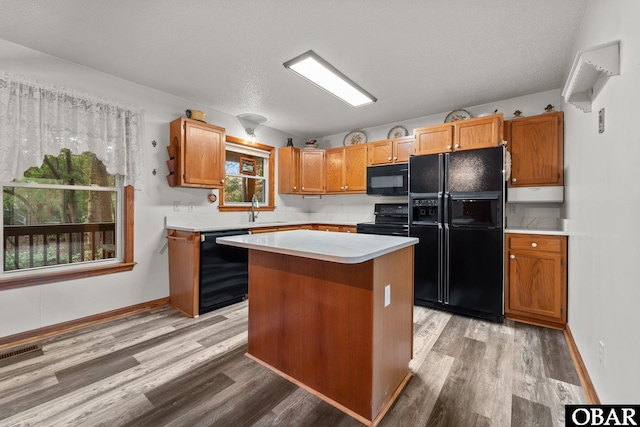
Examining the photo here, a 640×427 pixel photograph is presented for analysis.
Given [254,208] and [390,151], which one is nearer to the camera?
[390,151]

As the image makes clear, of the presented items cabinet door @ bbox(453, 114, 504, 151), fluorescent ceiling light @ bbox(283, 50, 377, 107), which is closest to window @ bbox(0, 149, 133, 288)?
fluorescent ceiling light @ bbox(283, 50, 377, 107)

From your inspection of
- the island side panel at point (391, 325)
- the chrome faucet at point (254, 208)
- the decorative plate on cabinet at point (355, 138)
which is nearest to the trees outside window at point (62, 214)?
the chrome faucet at point (254, 208)

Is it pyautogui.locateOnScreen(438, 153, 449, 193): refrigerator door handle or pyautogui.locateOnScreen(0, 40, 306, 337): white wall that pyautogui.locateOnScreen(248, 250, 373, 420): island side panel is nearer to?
pyautogui.locateOnScreen(0, 40, 306, 337): white wall

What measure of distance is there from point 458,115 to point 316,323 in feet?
11.1

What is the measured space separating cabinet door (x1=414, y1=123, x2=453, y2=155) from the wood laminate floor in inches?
79.4

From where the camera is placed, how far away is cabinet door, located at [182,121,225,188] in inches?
126

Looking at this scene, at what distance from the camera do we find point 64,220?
2686 millimetres

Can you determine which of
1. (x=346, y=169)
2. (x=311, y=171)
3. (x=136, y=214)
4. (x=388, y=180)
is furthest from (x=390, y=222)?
(x=136, y=214)

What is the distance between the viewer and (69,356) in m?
2.13

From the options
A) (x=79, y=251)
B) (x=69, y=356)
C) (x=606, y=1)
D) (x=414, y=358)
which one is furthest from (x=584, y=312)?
(x=79, y=251)

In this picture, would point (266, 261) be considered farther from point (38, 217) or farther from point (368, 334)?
point (38, 217)

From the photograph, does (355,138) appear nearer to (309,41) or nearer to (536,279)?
(309,41)

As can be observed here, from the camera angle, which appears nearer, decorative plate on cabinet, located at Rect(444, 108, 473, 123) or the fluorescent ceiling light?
the fluorescent ceiling light

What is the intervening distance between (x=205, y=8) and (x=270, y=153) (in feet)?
9.29
